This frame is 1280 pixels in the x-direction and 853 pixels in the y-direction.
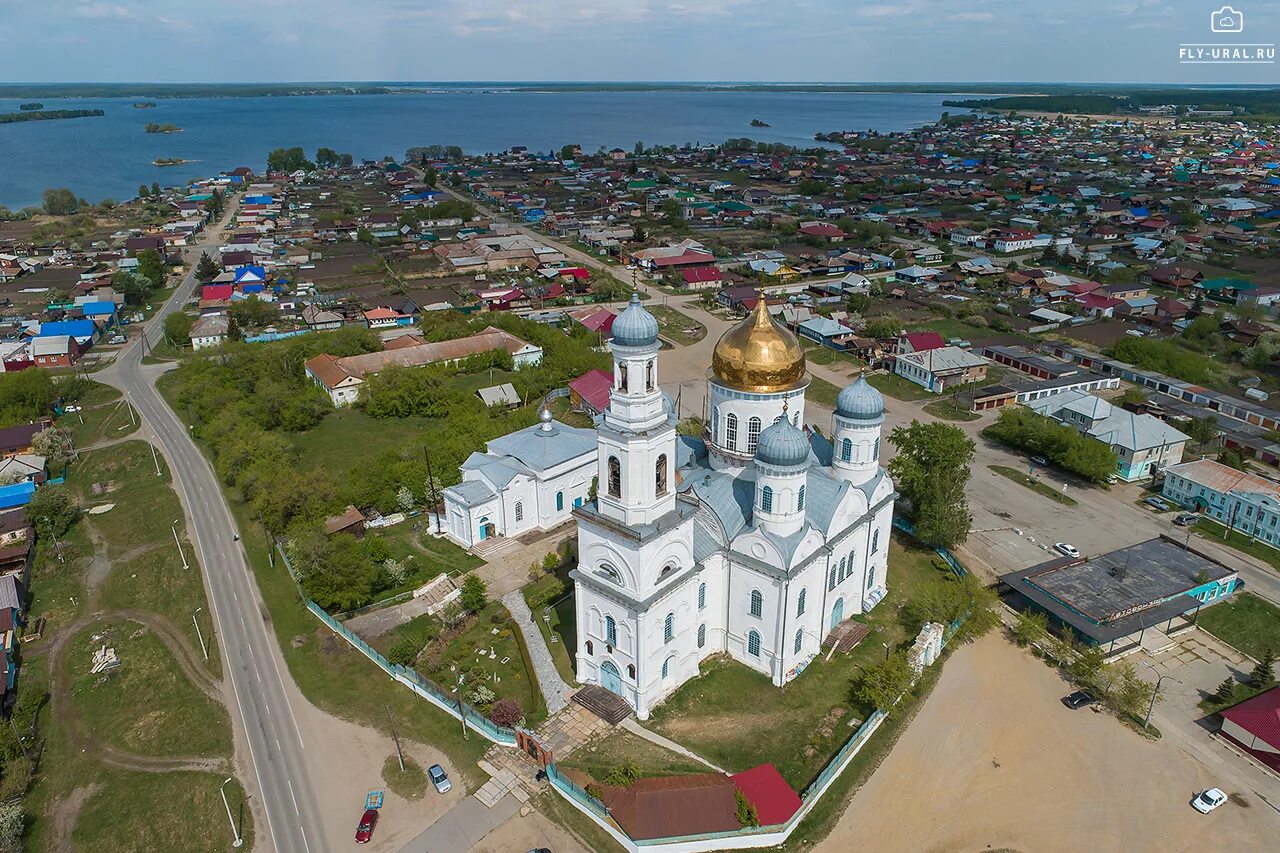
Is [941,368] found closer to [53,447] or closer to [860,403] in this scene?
[860,403]

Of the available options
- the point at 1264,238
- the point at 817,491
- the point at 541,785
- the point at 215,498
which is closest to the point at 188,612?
the point at 215,498

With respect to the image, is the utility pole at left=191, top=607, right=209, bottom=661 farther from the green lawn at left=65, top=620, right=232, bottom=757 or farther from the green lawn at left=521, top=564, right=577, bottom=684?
the green lawn at left=521, top=564, right=577, bottom=684

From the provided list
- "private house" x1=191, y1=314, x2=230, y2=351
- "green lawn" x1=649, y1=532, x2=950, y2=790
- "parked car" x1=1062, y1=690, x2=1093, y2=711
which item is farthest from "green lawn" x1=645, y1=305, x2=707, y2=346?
"parked car" x1=1062, y1=690, x2=1093, y2=711

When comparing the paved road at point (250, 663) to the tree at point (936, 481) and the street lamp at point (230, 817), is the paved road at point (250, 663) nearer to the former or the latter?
the street lamp at point (230, 817)

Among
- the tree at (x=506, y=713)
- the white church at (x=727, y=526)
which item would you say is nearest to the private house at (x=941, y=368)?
the white church at (x=727, y=526)

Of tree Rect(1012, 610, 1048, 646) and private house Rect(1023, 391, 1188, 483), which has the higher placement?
private house Rect(1023, 391, 1188, 483)
